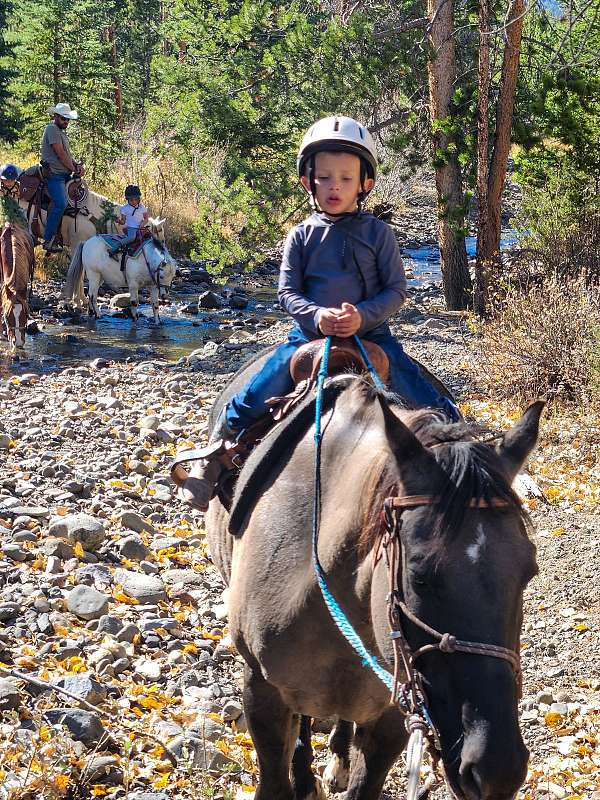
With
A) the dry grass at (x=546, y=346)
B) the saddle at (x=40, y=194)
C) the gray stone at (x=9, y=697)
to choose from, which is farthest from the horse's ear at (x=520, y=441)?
the saddle at (x=40, y=194)

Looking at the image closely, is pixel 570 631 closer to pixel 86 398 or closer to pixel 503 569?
pixel 503 569

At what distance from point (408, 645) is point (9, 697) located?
2592 mm

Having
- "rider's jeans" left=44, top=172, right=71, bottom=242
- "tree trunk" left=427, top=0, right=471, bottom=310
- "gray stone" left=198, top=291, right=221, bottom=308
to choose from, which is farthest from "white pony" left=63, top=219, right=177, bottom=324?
"tree trunk" left=427, top=0, right=471, bottom=310

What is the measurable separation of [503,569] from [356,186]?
228 cm

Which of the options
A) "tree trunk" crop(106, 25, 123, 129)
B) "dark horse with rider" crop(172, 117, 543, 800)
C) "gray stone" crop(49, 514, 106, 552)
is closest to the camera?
"dark horse with rider" crop(172, 117, 543, 800)

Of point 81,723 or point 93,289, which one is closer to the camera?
point 81,723

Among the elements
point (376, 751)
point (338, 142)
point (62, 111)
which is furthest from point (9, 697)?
point (62, 111)

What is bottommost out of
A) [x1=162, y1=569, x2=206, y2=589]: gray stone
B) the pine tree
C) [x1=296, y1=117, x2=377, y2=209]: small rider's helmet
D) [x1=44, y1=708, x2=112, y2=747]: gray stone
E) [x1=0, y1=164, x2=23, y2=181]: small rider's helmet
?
[x1=162, y1=569, x2=206, y2=589]: gray stone

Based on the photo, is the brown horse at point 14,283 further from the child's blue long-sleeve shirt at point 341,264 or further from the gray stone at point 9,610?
the child's blue long-sleeve shirt at point 341,264

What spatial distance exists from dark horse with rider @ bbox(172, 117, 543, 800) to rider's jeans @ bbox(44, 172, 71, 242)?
13.6 m

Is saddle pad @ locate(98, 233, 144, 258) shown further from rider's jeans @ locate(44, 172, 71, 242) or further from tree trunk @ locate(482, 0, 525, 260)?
tree trunk @ locate(482, 0, 525, 260)

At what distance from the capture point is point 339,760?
14.3ft

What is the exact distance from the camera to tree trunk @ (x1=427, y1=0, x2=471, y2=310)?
13133 mm

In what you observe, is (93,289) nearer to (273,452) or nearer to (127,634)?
(127,634)
